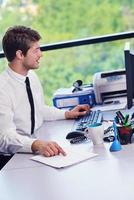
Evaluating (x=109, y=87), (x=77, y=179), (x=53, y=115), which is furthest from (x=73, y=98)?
(x=77, y=179)

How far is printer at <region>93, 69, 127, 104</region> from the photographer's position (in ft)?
9.91

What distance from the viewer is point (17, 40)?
247 centimetres

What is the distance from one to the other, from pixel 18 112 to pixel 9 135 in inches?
11.0

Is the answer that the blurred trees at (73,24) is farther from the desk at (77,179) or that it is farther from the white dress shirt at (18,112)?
the desk at (77,179)

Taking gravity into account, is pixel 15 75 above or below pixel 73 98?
above

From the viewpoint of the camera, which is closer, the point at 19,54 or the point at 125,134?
the point at 125,134

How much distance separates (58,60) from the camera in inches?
214

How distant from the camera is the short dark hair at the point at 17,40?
2.47 metres

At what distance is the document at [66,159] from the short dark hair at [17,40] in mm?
805

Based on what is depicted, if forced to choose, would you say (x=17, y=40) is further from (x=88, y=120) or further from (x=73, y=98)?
(x=73, y=98)

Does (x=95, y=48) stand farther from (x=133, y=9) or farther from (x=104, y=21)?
(x=133, y=9)

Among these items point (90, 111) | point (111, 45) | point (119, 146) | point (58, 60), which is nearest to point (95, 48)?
point (111, 45)

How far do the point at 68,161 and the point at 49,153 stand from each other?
0.14m

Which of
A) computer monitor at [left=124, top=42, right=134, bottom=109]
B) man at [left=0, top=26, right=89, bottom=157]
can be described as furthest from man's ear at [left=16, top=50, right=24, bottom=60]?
computer monitor at [left=124, top=42, right=134, bottom=109]
